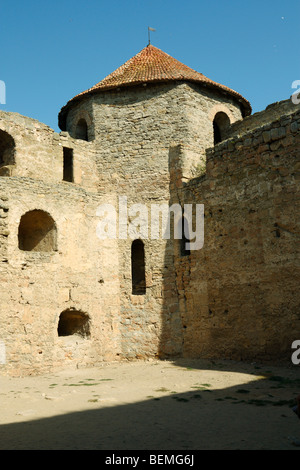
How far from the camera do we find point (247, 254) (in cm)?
984

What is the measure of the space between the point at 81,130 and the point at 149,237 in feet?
15.4

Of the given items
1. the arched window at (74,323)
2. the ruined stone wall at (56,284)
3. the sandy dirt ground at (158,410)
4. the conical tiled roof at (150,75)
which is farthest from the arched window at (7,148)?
the sandy dirt ground at (158,410)

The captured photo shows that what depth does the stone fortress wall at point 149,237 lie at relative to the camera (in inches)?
→ 369

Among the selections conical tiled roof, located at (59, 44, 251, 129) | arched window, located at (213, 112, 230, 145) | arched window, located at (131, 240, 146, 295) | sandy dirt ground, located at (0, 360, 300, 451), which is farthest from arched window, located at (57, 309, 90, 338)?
arched window, located at (213, 112, 230, 145)

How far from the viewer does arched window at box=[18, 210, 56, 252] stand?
11.4 meters

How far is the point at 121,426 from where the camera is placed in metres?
5.21

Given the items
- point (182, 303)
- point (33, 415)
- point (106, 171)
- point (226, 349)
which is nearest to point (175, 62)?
point (106, 171)

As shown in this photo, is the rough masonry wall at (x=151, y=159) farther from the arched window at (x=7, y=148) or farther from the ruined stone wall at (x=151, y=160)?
the arched window at (x=7, y=148)

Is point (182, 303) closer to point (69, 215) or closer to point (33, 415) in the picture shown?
point (69, 215)

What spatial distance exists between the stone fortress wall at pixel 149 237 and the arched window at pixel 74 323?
34 mm

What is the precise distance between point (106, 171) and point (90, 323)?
451 cm

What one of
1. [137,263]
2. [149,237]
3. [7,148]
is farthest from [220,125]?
[7,148]

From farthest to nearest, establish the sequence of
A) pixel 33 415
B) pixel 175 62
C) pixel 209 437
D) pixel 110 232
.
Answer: pixel 175 62
pixel 110 232
pixel 33 415
pixel 209 437

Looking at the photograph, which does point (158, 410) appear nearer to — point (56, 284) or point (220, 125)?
point (56, 284)
